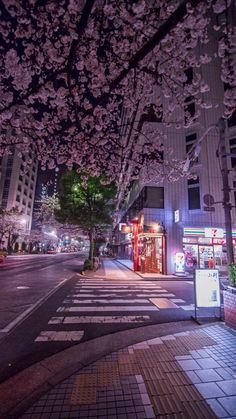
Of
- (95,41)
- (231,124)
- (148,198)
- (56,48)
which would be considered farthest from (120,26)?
(231,124)

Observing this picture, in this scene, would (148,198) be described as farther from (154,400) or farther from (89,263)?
(154,400)

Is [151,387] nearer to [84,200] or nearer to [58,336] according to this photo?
[58,336]

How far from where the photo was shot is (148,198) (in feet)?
73.0

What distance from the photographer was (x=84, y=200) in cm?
2359

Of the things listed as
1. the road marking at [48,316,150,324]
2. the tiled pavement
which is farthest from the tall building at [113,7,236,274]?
the tiled pavement

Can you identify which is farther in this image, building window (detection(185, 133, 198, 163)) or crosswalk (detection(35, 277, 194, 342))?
building window (detection(185, 133, 198, 163))

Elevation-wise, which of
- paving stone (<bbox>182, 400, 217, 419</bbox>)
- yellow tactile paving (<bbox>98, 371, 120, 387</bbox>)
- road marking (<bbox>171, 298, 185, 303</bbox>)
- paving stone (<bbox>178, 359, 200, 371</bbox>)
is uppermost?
road marking (<bbox>171, 298, 185, 303</bbox>)

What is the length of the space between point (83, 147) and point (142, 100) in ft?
10.2

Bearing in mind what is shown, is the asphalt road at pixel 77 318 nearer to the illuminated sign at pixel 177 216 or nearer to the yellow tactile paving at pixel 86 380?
the yellow tactile paving at pixel 86 380

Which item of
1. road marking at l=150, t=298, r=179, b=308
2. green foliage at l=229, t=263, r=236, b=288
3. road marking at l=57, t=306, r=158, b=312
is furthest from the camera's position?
road marking at l=150, t=298, r=179, b=308

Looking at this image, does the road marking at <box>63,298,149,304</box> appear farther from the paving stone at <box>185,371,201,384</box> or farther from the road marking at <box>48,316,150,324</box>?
the paving stone at <box>185,371,201,384</box>

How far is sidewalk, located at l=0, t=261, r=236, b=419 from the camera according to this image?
3.12 m

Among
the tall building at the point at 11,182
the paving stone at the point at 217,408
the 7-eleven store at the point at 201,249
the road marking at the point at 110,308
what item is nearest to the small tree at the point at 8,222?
the tall building at the point at 11,182

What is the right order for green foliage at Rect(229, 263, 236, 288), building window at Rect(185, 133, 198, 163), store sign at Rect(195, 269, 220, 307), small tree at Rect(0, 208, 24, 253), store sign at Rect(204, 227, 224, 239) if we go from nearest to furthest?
green foliage at Rect(229, 263, 236, 288), store sign at Rect(195, 269, 220, 307), store sign at Rect(204, 227, 224, 239), building window at Rect(185, 133, 198, 163), small tree at Rect(0, 208, 24, 253)
